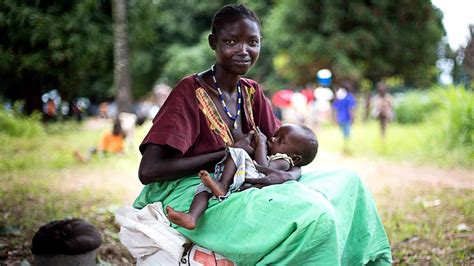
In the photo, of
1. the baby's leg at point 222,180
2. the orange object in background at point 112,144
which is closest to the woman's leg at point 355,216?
the baby's leg at point 222,180

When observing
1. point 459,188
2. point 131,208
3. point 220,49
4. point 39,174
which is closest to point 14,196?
point 39,174

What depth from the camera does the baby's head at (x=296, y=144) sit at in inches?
101

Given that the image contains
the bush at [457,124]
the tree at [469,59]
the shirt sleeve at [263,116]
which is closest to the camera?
the shirt sleeve at [263,116]

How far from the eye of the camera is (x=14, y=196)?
538 centimetres

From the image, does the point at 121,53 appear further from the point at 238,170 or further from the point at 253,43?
the point at 238,170

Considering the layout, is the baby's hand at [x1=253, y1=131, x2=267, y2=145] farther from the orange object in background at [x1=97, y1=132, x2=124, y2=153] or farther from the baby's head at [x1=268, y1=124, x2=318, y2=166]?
the orange object in background at [x1=97, y1=132, x2=124, y2=153]

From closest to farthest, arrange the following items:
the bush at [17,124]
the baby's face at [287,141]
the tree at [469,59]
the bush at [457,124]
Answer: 1. the baby's face at [287,141]
2. the bush at [457,124]
3. the tree at [469,59]
4. the bush at [17,124]

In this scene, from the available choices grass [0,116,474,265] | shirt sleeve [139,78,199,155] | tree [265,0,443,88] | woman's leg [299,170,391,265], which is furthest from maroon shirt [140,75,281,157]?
tree [265,0,443,88]

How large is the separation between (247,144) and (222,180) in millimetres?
263

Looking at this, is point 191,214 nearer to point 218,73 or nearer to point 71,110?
point 218,73

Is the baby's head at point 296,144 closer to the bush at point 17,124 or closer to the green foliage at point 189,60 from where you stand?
the bush at point 17,124

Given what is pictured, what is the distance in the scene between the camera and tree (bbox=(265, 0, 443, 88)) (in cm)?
1716

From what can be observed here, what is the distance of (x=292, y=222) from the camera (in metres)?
2.09

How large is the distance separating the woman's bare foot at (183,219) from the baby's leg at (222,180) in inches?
6.0
